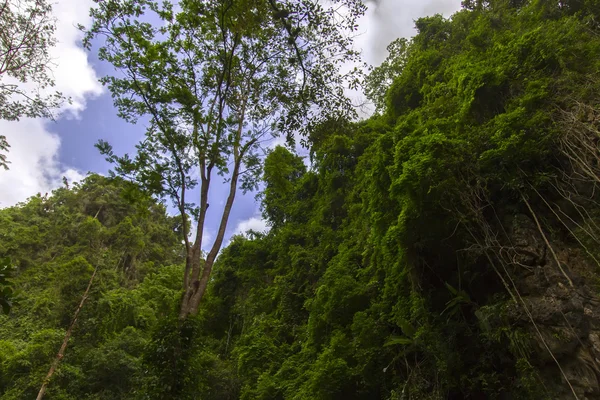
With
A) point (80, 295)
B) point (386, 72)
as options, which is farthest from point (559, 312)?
point (80, 295)

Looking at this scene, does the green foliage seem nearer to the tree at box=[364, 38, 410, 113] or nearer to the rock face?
the rock face

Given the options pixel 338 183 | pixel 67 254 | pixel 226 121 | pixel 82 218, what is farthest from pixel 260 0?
pixel 82 218

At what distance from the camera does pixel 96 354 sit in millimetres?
12953

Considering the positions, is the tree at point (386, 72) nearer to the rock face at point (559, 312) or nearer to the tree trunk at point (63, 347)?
the rock face at point (559, 312)

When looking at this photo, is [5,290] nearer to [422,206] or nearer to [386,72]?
[422,206]

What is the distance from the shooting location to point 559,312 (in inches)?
183

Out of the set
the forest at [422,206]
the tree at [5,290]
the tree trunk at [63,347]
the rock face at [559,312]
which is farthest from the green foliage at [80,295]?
the rock face at [559,312]

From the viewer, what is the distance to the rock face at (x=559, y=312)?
4.33 meters

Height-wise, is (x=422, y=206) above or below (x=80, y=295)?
below

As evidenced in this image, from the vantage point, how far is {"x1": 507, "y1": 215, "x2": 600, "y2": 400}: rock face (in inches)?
171

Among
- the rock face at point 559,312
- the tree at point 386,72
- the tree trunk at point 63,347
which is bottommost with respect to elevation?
the rock face at point 559,312

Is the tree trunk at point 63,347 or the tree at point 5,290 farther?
the tree trunk at point 63,347

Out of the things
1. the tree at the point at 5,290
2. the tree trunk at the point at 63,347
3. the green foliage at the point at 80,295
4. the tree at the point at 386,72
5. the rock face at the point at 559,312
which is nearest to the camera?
the tree at the point at 5,290

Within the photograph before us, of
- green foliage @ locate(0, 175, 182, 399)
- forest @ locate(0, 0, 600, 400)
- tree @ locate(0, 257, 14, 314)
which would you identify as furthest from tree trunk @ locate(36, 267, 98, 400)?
tree @ locate(0, 257, 14, 314)
